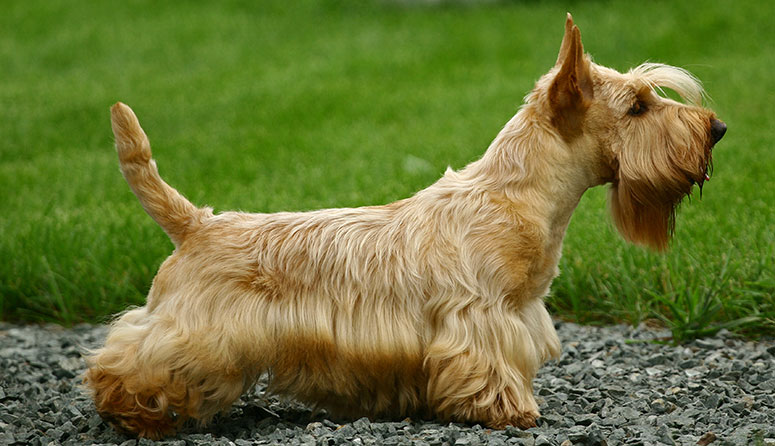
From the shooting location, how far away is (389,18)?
14836 mm

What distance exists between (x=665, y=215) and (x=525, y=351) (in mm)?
849

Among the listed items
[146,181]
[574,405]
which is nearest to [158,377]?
[146,181]

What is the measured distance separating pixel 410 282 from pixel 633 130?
3.60 feet

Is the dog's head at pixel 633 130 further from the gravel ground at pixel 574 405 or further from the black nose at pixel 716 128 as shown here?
the gravel ground at pixel 574 405

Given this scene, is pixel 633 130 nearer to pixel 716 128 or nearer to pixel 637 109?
pixel 637 109

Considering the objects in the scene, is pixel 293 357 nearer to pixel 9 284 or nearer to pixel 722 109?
pixel 9 284

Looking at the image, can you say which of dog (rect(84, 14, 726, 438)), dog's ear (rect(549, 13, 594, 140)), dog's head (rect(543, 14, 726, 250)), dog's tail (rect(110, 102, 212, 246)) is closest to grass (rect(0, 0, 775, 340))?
dog's head (rect(543, 14, 726, 250))

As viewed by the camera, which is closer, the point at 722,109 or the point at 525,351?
the point at 525,351

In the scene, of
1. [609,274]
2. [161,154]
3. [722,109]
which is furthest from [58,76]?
[609,274]

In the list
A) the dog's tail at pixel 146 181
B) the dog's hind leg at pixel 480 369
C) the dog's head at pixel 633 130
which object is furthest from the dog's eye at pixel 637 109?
the dog's tail at pixel 146 181

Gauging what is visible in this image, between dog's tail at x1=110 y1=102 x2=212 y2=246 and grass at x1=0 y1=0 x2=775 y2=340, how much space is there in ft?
7.50

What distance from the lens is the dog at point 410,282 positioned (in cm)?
376

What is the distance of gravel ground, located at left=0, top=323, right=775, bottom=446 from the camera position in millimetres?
3699

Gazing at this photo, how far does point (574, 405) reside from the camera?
4348 mm
